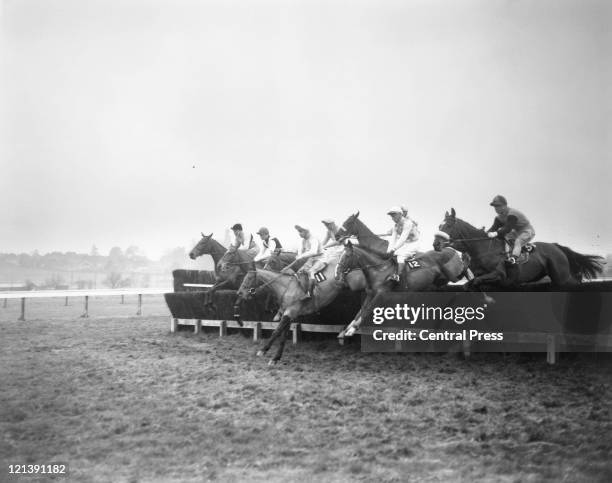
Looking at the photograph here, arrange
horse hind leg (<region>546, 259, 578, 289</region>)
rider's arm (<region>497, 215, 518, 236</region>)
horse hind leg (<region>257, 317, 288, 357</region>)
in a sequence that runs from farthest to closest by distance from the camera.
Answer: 1. horse hind leg (<region>257, 317, 288, 357</region>)
2. horse hind leg (<region>546, 259, 578, 289</region>)
3. rider's arm (<region>497, 215, 518, 236</region>)

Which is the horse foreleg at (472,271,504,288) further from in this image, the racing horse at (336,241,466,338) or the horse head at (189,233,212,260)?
the horse head at (189,233,212,260)

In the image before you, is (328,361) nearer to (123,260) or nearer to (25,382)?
(25,382)

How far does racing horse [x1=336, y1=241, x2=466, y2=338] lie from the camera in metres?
10.5

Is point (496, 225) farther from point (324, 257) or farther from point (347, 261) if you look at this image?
point (324, 257)

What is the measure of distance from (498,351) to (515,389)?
1.73 meters

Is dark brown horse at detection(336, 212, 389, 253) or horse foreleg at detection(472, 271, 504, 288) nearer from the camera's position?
horse foreleg at detection(472, 271, 504, 288)

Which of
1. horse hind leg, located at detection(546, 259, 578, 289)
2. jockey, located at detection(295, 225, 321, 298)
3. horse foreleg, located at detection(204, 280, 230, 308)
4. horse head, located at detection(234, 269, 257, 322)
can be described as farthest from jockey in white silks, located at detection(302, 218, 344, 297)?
horse hind leg, located at detection(546, 259, 578, 289)

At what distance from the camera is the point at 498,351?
9.71 m

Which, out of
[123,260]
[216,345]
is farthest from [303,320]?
[123,260]

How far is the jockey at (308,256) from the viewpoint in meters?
10.9

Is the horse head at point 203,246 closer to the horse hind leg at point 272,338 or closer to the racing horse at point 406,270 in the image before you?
the horse hind leg at point 272,338

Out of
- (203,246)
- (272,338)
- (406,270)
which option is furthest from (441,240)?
(203,246)

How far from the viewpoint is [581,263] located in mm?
10453

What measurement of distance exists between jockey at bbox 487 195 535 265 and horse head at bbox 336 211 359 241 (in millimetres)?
2538
